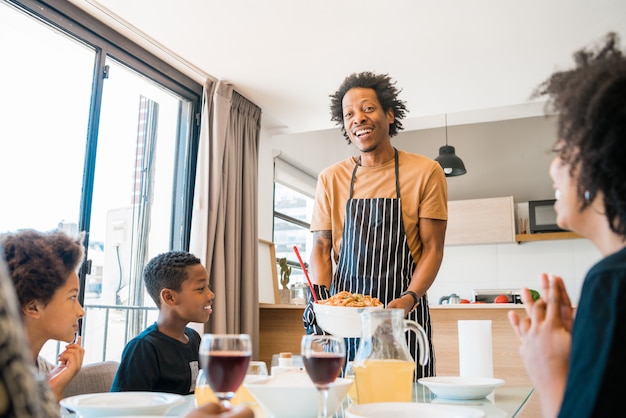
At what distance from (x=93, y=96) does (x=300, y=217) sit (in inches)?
131

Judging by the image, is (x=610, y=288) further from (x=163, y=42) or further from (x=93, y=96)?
(x=163, y=42)

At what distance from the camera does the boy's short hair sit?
2.25 metres

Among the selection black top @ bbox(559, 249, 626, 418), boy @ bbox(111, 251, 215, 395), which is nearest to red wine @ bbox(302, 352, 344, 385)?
black top @ bbox(559, 249, 626, 418)

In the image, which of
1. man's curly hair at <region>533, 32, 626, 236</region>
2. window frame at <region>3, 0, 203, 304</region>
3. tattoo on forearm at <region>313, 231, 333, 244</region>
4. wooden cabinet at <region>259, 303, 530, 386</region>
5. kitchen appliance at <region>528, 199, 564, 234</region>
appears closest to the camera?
man's curly hair at <region>533, 32, 626, 236</region>

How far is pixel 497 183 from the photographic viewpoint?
6.37m

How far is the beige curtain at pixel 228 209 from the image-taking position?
3.59 metres

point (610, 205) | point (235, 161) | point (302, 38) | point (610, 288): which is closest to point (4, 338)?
point (610, 288)

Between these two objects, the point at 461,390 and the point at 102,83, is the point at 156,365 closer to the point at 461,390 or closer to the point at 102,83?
the point at 461,390

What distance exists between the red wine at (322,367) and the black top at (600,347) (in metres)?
0.33

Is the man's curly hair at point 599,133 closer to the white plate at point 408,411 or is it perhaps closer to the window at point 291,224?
the white plate at point 408,411

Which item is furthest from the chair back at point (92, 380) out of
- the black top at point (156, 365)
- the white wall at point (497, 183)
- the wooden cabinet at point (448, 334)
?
the white wall at point (497, 183)

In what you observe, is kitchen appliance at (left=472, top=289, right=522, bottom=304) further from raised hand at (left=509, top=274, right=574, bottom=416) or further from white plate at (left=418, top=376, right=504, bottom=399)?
raised hand at (left=509, top=274, right=574, bottom=416)

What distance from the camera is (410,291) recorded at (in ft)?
5.82

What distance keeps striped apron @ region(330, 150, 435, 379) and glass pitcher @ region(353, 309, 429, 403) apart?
0.82 metres
